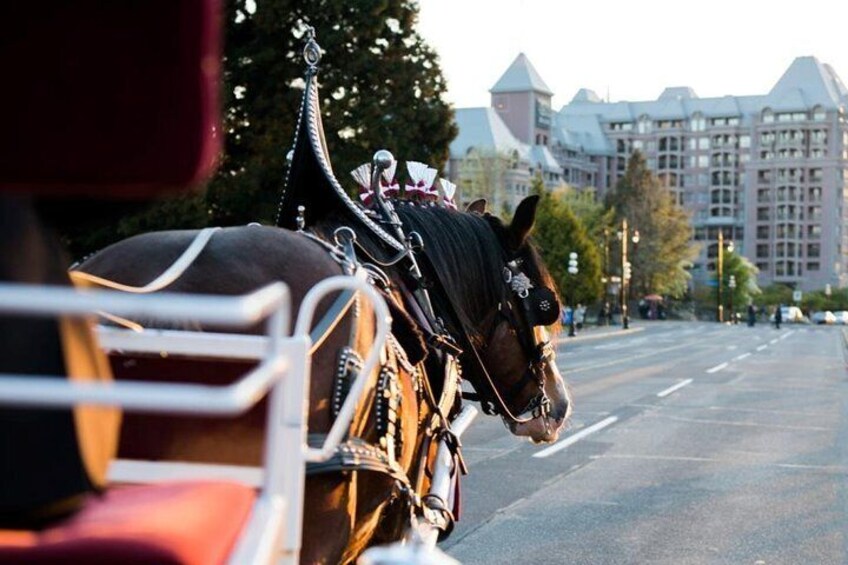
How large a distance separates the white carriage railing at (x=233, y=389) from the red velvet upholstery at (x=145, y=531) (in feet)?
0.19

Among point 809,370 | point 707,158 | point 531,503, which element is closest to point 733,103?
point 707,158

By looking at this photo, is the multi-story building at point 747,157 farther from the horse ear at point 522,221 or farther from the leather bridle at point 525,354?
the horse ear at point 522,221

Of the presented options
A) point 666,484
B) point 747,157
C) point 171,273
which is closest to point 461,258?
point 171,273

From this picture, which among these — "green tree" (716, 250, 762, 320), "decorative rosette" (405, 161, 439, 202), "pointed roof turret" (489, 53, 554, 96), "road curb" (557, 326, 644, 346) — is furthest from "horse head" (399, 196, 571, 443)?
"pointed roof turret" (489, 53, 554, 96)

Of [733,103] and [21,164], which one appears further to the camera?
[733,103]

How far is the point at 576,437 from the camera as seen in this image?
1468cm

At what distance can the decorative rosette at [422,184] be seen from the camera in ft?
18.8

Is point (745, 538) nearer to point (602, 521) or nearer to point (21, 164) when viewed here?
point (602, 521)

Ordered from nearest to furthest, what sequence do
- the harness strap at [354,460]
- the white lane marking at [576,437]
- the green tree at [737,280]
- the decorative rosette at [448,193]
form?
1. the harness strap at [354,460]
2. the decorative rosette at [448,193]
3. the white lane marking at [576,437]
4. the green tree at [737,280]

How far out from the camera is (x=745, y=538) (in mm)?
8625

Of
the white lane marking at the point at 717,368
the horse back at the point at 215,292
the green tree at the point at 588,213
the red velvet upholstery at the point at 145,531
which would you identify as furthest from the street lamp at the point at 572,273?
the red velvet upholstery at the point at 145,531

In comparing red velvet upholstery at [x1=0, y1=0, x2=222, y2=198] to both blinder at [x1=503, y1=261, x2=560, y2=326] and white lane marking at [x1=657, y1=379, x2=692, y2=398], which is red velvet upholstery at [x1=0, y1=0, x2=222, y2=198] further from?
A: white lane marking at [x1=657, y1=379, x2=692, y2=398]

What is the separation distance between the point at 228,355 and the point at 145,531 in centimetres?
67

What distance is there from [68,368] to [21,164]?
377 mm
